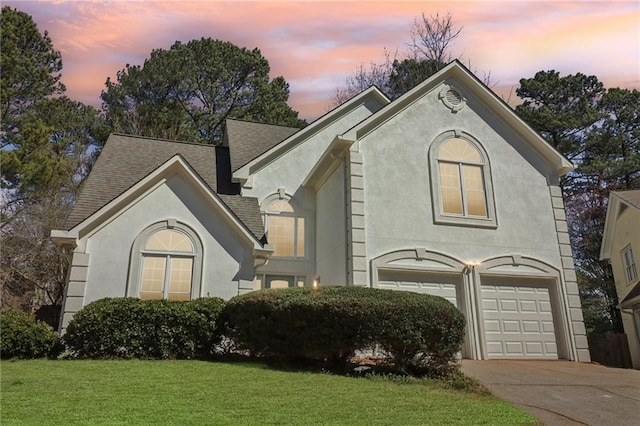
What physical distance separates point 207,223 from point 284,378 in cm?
694

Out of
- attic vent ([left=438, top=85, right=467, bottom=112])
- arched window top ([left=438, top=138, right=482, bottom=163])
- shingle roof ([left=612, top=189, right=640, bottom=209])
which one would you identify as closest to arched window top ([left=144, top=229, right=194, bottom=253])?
arched window top ([left=438, top=138, right=482, bottom=163])

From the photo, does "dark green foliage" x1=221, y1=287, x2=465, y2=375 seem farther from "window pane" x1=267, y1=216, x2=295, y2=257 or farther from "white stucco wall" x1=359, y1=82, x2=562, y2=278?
"window pane" x1=267, y1=216, x2=295, y2=257

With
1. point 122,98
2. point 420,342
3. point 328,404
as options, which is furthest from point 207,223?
point 122,98

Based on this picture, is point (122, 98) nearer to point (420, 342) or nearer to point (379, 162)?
point (379, 162)

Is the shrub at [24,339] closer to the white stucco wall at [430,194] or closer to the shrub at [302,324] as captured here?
the shrub at [302,324]

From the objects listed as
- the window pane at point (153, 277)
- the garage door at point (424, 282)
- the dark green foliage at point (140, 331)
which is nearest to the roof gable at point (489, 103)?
the garage door at point (424, 282)

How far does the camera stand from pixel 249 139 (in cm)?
2039

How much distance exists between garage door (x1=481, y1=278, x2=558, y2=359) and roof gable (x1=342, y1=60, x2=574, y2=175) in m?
4.52

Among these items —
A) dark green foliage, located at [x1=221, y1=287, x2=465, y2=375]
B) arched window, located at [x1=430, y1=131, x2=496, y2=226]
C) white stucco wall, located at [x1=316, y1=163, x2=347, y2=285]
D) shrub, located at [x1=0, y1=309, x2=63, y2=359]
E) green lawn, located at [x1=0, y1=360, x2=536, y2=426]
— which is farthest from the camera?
arched window, located at [x1=430, y1=131, x2=496, y2=226]

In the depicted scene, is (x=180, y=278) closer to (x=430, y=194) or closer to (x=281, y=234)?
(x=281, y=234)

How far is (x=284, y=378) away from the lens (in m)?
8.41

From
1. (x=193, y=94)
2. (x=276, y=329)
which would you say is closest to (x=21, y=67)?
(x=193, y=94)

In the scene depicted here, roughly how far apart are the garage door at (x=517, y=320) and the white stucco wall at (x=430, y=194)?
104 centimetres

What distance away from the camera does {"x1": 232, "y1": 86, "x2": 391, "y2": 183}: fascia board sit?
17344mm
